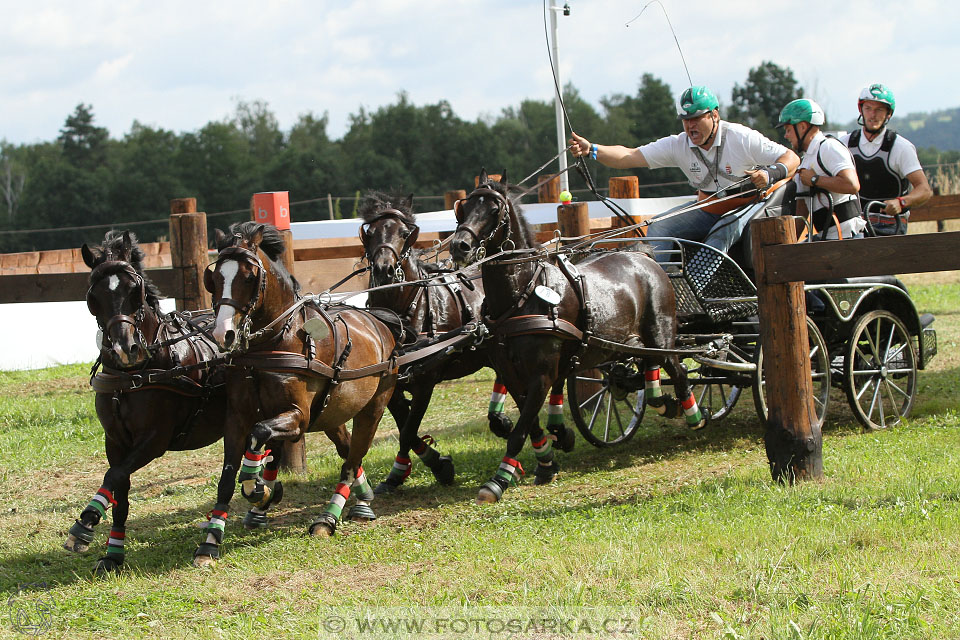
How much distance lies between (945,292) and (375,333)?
43.0 ft

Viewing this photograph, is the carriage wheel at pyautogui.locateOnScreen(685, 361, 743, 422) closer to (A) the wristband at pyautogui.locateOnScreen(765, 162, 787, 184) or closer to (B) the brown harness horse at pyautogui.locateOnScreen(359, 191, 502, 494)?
(A) the wristband at pyautogui.locateOnScreen(765, 162, 787, 184)

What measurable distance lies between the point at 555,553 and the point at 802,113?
478 cm

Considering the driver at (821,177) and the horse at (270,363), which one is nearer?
the horse at (270,363)

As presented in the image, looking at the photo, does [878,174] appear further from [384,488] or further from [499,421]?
[384,488]

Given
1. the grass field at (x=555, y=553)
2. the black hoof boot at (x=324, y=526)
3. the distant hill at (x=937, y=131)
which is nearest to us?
the grass field at (x=555, y=553)

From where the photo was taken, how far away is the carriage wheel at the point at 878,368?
812 centimetres

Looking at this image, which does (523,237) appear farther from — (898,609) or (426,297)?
(898,609)

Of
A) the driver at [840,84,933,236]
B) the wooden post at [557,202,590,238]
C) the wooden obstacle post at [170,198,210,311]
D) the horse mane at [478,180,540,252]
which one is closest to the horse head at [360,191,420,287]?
the horse mane at [478,180,540,252]

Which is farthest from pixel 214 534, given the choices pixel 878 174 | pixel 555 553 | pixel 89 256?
pixel 878 174

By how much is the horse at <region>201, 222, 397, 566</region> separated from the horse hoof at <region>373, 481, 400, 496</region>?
1137 mm

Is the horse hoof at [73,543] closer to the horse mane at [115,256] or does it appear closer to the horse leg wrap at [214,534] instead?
the horse leg wrap at [214,534]

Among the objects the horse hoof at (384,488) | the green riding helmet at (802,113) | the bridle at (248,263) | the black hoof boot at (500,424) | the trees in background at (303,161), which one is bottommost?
the horse hoof at (384,488)

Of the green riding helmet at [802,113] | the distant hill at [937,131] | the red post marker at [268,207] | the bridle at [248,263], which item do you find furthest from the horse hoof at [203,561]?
the distant hill at [937,131]

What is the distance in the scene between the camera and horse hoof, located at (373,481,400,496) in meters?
7.38
